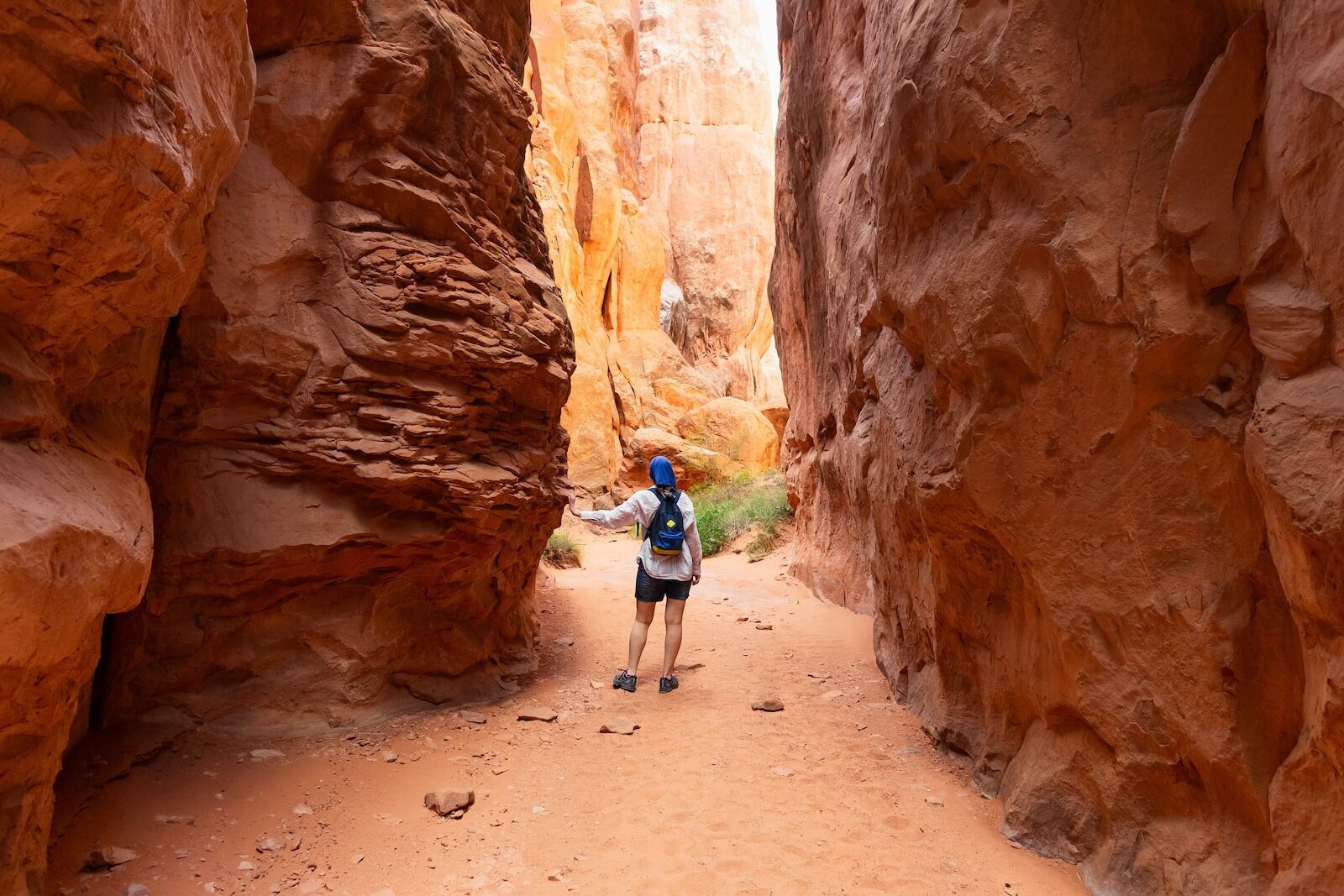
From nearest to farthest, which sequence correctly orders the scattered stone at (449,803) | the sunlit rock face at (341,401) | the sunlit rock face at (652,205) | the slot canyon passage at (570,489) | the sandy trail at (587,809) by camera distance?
the slot canyon passage at (570,489)
the sandy trail at (587,809)
the scattered stone at (449,803)
the sunlit rock face at (341,401)
the sunlit rock face at (652,205)

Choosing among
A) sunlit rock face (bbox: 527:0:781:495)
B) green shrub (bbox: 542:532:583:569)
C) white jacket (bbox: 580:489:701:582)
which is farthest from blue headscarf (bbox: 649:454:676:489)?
sunlit rock face (bbox: 527:0:781:495)

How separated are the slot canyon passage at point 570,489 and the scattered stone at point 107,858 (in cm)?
5

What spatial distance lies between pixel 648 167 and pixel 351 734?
39.1m

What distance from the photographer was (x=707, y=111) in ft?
136

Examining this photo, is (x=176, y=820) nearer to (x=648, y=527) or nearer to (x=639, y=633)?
(x=639, y=633)

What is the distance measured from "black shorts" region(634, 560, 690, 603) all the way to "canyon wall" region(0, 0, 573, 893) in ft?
3.68

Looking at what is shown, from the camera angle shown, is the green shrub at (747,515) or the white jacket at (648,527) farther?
the green shrub at (747,515)

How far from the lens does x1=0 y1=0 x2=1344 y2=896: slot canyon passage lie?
268cm

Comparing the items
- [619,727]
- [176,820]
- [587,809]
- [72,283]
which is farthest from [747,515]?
[72,283]

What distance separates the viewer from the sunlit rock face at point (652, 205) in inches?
880

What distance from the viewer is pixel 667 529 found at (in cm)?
641

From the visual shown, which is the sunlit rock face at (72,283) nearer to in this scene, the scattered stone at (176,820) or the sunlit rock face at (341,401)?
the scattered stone at (176,820)

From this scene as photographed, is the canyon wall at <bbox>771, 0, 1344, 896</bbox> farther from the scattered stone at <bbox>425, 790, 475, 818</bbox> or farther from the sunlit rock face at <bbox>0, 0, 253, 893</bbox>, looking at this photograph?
the sunlit rock face at <bbox>0, 0, 253, 893</bbox>

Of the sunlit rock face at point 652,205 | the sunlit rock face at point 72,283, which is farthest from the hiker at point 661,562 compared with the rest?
the sunlit rock face at point 652,205
